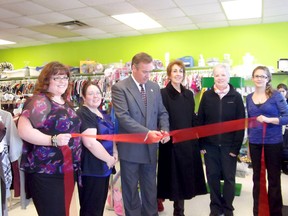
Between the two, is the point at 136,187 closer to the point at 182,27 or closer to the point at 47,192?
the point at 47,192

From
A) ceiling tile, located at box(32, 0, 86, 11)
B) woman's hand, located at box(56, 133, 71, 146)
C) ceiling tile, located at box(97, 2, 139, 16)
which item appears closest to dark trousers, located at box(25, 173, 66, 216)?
woman's hand, located at box(56, 133, 71, 146)

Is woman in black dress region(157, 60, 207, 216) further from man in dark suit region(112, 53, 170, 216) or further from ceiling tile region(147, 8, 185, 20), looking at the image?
ceiling tile region(147, 8, 185, 20)

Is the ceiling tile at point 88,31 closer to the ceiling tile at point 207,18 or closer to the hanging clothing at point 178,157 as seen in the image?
the ceiling tile at point 207,18

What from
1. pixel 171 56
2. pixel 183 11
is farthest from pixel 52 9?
pixel 171 56

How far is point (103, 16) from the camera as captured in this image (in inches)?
217

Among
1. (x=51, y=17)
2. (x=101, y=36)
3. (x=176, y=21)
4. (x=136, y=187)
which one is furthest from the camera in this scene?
(x=101, y=36)

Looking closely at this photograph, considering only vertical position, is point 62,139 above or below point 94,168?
above

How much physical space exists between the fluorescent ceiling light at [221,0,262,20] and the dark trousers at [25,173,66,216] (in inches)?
167

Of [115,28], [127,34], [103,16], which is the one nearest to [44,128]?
[103,16]

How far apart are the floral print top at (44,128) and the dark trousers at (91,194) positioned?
1.37 feet

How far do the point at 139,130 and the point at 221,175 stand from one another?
1204 millimetres

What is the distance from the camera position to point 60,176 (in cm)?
194

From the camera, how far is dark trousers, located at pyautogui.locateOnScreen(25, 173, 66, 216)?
1889 mm

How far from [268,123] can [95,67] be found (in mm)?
4851
